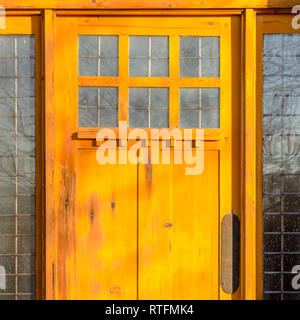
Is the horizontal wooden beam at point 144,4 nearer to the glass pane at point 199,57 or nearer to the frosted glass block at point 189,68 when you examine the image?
the glass pane at point 199,57

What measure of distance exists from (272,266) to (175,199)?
84 centimetres

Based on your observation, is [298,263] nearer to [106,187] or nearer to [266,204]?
[266,204]

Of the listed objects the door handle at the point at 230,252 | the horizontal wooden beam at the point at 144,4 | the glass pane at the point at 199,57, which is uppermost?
the horizontal wooden beam at the point at 144,4

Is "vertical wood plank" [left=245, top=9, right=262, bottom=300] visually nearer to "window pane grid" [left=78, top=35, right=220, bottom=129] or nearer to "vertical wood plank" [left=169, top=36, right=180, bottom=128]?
"window pane grid" [left=78, top=35, right=220, bottom=129]

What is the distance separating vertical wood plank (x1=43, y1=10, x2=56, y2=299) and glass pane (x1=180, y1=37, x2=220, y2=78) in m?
0.92

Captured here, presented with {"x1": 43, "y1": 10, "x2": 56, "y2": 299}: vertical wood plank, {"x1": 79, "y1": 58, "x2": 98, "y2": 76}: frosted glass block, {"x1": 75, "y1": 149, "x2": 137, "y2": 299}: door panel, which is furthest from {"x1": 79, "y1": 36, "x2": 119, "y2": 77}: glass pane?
{"x1": 75, "y1": 149, "x2": 137, "y2": 299}: door panel

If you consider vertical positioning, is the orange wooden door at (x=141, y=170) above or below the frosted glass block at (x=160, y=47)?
below

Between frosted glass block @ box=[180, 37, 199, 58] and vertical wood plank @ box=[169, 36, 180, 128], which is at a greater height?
frosted glass block @ box=[180, 37, 199, 58]

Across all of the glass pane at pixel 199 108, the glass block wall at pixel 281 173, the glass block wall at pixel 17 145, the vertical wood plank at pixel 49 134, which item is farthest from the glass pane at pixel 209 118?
the glass block wall at pixel 17 145

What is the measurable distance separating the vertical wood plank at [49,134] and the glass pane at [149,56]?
56cm

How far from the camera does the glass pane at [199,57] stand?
9.07ft

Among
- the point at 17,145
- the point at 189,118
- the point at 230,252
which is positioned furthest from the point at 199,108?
the point at 17,145

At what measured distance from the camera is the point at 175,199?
9.02 ft

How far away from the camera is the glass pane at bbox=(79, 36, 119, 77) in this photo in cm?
276
